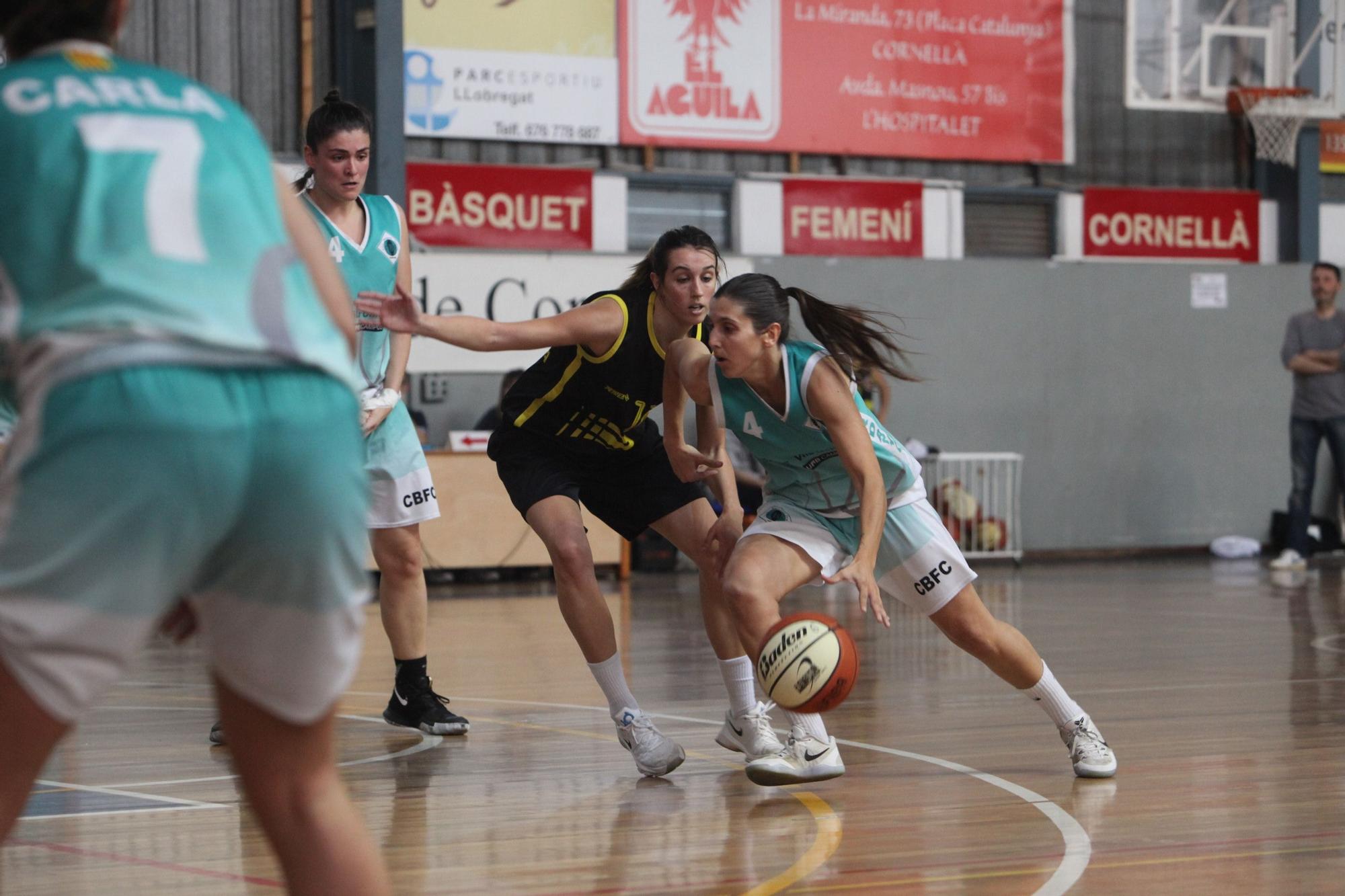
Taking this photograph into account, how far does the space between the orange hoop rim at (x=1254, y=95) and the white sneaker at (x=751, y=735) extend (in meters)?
11.6

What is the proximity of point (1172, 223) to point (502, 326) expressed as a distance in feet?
39.3

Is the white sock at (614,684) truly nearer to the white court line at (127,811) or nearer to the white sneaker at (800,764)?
the white sneaker at (800,764)

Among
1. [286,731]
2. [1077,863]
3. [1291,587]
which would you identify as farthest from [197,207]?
[1291,587]

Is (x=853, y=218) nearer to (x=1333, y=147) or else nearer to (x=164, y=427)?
(x=1333, y=147)

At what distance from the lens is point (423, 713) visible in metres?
5.16

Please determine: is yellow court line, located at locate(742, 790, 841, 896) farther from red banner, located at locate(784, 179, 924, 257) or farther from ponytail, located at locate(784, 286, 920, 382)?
red banner, located at locate(784, 179, 924, 257)

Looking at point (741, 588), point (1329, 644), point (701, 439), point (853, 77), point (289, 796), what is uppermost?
point (853, 77)

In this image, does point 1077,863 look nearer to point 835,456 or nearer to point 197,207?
point 835,456

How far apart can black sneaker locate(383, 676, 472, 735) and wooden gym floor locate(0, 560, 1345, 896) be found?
5 centimetres

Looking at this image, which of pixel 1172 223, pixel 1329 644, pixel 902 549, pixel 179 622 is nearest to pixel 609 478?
pixel 902 549

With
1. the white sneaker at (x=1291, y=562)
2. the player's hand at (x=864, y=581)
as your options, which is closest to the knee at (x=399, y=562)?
the player's hand at (x=864, y=581)

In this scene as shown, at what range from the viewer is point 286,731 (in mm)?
1767

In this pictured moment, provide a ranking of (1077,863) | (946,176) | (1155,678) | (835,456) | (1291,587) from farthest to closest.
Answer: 1. (946,176)
2. (1291,587)
3. (1155,678)
4. (835,456)
5. (1077,863)

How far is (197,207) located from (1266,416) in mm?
13896
